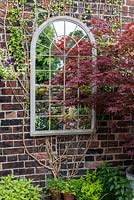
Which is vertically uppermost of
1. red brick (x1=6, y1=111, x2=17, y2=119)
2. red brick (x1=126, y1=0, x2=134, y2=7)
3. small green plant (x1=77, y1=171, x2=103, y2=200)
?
red brick (x1=126, y1=0, x2=134, y2=7)

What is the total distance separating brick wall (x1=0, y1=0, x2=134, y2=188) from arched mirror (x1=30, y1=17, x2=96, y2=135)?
0.16 m

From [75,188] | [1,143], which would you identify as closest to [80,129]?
[75,188]

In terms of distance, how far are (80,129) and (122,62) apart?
1.09 meters

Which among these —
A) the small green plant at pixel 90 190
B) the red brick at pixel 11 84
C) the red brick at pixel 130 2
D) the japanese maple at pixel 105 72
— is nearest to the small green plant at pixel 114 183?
the small green plant at pixel 90 190

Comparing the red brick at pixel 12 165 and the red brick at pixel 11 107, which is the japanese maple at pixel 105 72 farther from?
the red brick at pixel 12 165

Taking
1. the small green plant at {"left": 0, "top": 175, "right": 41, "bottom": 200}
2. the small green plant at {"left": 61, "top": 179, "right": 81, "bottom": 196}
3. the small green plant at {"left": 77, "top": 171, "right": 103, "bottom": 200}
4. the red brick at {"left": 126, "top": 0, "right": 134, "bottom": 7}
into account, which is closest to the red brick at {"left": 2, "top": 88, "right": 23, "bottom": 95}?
the small green plant at {"left": 0, "top": 175, "right": 41, "bottom": 200}

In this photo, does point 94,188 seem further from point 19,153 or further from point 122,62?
point 122,62

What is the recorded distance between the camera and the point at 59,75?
4613 mm

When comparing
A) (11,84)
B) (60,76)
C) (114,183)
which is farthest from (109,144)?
(11,84)

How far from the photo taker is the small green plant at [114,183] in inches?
168

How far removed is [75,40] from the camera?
470 centimetres

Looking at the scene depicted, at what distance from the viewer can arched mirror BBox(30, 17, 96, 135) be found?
14.8 ft

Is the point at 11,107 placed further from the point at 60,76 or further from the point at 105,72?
→ the point at 105,72

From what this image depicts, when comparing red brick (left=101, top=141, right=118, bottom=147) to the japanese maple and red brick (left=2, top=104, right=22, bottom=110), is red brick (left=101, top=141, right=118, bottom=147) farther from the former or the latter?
red brick (left=2, top=104, right=22, bottom=110)
